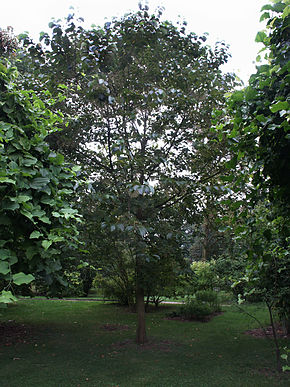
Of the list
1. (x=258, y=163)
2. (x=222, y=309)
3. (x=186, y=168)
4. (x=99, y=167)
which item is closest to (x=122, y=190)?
(x=99, y=167)

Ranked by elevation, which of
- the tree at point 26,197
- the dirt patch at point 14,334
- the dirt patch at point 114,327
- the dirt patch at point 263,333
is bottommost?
the dirt patch at point 14,334

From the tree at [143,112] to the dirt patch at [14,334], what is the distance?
326cm

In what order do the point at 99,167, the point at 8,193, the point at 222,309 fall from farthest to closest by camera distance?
the point at 222,309 < the point at 99,167 < the point at 8,193

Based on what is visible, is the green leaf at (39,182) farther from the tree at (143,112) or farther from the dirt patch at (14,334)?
the dirt patch at (14,334)

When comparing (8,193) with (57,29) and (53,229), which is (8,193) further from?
(57,29)

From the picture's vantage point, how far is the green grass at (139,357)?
16.6 feet

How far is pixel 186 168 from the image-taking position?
691 centimetres

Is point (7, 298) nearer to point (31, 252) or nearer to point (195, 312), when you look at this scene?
point (31, 252)

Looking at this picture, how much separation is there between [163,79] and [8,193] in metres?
5.12

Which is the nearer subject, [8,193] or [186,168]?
[8,193]

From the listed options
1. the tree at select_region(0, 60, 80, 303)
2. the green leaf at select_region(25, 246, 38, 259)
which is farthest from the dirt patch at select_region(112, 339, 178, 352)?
the green leaf at select_region(25, 246, 38, 259)

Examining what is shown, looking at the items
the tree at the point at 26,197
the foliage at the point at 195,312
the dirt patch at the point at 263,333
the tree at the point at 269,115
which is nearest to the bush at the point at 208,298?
the foliage at the point at 195,312

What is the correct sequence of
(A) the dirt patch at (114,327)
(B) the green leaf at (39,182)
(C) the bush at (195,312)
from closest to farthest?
1. (B) the green leaf at (39,182)
2. (A) the dirt patch at (114,327)
3. (C) the bush at (195,312)

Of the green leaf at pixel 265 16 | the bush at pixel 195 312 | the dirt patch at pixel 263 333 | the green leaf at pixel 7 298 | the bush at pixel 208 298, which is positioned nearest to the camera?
the green leaf at pixel 7 298
